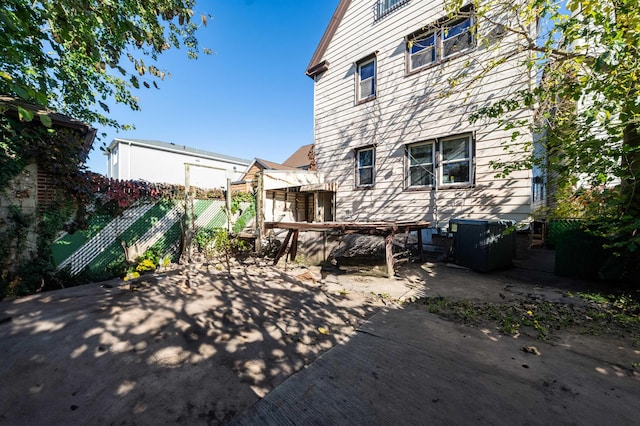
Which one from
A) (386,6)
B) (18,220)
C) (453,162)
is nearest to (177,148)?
(18,220)

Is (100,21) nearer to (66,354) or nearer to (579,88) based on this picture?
(66,354)

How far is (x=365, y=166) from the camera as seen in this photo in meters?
9.62

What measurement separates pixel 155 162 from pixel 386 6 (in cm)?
2392

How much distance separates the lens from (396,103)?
8.73 metres

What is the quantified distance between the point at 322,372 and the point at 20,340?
11.5 feet

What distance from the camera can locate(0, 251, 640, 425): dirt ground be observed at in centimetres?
197

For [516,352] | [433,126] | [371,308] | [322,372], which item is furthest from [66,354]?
[433,126]

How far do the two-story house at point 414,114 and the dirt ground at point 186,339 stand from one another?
3.09 m

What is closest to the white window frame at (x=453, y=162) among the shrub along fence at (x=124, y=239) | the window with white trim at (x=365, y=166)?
the window with white trim at (x=365, y=166)

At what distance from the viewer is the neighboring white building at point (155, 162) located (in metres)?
22.2

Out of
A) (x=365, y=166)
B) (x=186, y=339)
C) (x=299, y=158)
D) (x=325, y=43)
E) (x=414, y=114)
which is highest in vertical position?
(x=325, y=43)

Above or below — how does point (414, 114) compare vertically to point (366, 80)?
below

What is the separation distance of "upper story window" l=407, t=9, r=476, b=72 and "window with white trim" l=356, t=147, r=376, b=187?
310cm

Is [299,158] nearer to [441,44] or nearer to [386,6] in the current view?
[386,6]
